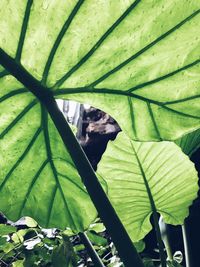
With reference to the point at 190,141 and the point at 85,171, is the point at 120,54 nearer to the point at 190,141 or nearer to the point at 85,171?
the point at 85,171

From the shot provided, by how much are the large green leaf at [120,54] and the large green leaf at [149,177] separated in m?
Result: 0.31

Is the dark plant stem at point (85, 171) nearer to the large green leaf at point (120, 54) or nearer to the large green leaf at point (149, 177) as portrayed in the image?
the large green leaf at point (120, 54)

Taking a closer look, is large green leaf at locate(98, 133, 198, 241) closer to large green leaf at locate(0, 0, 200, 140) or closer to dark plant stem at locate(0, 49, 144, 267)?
large green leaf at locate(0, 0, 200, 140)

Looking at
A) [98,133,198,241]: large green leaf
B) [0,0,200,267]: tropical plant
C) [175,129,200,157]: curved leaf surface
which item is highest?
[0,0,200,267]: tropical plant

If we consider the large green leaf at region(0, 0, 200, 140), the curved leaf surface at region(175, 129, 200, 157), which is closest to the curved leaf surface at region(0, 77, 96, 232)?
the large green leaf at region(0, 0, 200, 140)

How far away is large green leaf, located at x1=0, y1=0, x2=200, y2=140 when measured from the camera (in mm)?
815

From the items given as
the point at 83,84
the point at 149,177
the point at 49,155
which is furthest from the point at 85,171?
the point at 149,177

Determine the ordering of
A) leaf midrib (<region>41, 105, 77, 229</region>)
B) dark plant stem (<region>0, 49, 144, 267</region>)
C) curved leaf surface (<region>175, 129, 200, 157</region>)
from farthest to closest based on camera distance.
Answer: curved leaf surface (<region>175, 129, 200, 157</region>)
leaf midrib (<region>41, 105, 77, 229</region>)
dark plant stem (<region>0, 49, 144, 267</region>)

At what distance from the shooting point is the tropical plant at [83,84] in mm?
814

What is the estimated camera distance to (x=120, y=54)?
2.91ft

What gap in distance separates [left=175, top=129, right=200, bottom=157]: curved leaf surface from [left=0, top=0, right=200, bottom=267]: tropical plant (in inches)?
22.0

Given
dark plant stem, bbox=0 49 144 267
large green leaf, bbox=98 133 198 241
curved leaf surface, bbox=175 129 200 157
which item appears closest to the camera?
dark plant stem, bbox=0 49 144 267

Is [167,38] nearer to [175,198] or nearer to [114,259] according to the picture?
[175,198]

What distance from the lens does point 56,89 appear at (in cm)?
92
